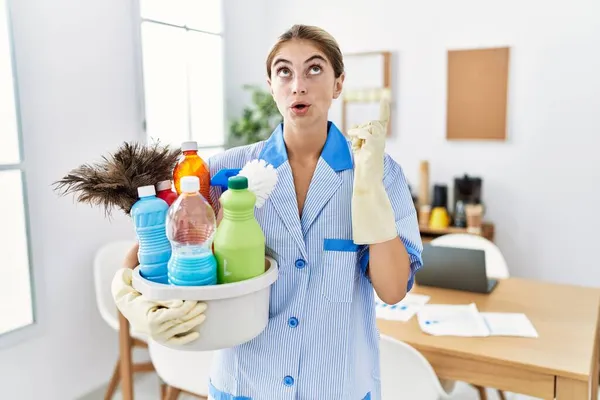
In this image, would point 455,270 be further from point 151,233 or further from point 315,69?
point 151,233

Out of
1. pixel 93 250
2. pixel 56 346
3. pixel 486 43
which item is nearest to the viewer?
pixel 56 346

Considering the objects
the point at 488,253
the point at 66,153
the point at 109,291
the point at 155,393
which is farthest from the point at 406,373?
the point at 66,153

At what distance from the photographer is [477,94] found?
304 cm

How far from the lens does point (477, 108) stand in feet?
10.0

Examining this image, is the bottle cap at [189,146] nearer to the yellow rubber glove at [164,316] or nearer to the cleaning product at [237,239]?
the cleaning product at [237,239]

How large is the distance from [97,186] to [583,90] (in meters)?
2.73

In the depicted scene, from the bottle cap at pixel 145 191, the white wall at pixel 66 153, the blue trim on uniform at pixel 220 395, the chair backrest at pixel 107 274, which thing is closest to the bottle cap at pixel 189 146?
the bottle cap at pixel 145 191

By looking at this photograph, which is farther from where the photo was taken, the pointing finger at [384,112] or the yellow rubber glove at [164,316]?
the pointing finger at [384,112]

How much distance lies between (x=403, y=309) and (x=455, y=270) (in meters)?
0.29

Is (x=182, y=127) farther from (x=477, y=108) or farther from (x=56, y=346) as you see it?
(x=477, y=108)

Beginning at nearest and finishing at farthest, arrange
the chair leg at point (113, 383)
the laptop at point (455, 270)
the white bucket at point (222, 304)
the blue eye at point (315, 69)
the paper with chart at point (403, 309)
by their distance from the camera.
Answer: the white bucket at point (222, 304) → the blue eye at point (315, 69) → the paper with chart at point (403, 309) → the laptop at point (455, 270) → the chair leg at point (113, 383)

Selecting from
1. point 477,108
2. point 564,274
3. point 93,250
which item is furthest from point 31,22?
point 564,274

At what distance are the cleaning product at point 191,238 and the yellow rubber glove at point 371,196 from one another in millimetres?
248

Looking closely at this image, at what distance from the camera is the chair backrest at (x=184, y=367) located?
64.3 inches
